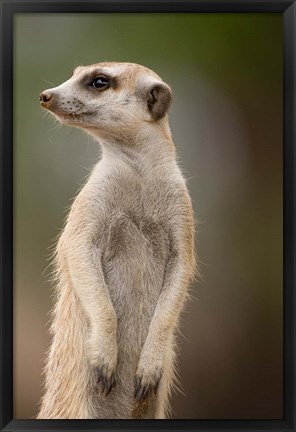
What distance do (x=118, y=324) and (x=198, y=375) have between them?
0.30 m

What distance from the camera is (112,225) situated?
1758 mm

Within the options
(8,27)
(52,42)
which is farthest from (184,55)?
(8,27)

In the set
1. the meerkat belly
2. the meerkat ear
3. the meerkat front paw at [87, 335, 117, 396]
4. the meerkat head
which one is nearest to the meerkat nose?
the meerkat head

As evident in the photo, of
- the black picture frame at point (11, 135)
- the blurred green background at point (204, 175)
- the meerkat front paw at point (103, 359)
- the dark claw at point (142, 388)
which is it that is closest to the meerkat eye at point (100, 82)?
the blurred green background at point (204, 175)

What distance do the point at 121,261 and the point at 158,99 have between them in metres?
0.48

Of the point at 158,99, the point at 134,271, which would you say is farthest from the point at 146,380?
the point at 158,99

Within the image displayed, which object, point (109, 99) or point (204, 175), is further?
point (204, 175)

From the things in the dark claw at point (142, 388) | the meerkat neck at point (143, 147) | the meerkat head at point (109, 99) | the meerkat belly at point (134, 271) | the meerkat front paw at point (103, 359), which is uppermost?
the meerkat head at point (109, 99)

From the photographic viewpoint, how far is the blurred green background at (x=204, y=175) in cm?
180

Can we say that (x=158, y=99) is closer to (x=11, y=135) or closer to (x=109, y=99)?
(x=109, y=99)

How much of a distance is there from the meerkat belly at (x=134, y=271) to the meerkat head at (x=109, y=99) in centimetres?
28

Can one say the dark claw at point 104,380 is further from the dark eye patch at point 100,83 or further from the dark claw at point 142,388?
the dark eye patch at point 100,83

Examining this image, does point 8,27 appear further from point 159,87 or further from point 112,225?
point 112,225

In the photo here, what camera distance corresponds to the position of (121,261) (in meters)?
1.77
